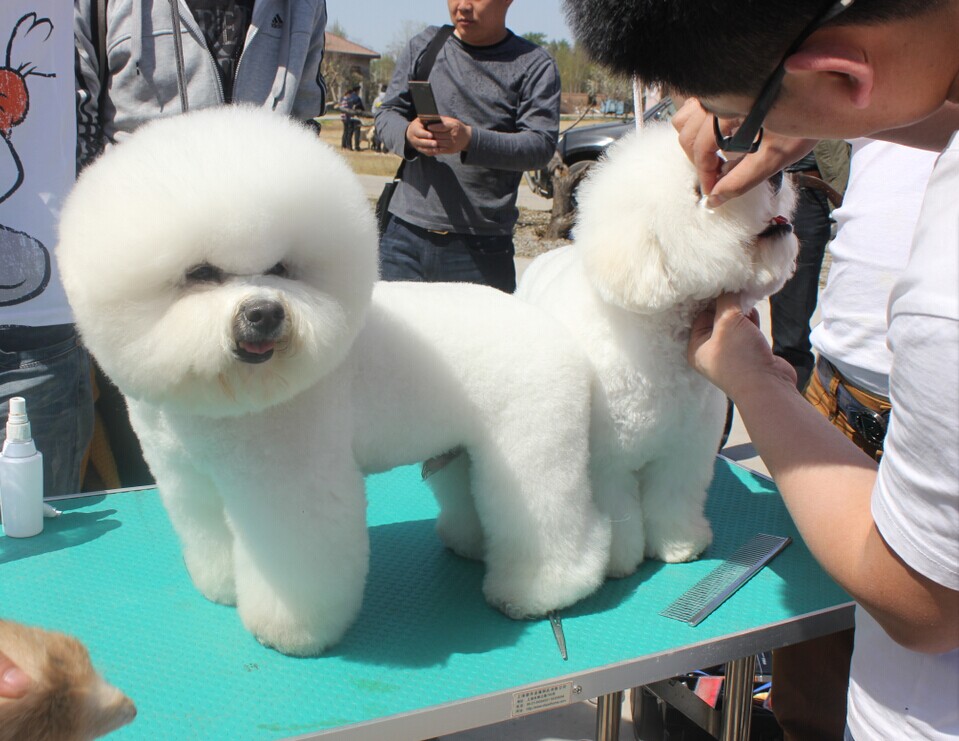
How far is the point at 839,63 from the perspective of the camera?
55 centimetres

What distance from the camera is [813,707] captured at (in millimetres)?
1517

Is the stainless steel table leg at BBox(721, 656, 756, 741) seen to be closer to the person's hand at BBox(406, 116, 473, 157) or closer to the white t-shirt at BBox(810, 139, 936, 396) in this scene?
the white t-shirt at BBox(810, 139, 936, 396)

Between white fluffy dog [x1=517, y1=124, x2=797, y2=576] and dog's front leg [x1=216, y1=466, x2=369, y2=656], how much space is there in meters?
0.50

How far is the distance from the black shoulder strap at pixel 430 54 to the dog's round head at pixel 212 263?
4.79 feet

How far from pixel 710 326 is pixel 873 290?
0.32 metres

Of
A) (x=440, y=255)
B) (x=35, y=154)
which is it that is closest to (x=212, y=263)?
(x=35, y=154)

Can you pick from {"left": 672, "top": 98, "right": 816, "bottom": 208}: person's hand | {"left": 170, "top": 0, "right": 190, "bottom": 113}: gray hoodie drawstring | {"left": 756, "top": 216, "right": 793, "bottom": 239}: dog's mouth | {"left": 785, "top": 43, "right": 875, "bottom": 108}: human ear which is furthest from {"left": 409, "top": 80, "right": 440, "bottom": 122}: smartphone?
{"left": 785, "top": 43, "right": 875, "bottom": 108}: human ear

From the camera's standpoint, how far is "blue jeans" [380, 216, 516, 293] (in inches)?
92.6

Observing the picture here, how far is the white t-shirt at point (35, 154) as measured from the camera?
5.09ft

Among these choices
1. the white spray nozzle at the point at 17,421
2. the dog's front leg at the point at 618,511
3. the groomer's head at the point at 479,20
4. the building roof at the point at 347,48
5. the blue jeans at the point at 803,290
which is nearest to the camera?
the white spray nozzle at the point at 17,421

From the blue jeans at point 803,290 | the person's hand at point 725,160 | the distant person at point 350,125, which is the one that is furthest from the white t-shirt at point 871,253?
the distant person at point 350,125

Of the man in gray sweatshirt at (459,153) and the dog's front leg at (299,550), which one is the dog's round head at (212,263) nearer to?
the dog's front leg at (299,550)

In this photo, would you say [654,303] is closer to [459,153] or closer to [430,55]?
[459,153]

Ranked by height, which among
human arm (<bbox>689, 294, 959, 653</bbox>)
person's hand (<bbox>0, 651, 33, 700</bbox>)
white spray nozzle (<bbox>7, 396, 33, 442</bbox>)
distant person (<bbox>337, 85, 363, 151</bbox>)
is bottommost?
white spray nozzle (<bbox>7, 396, 33, 442</bbox>)
